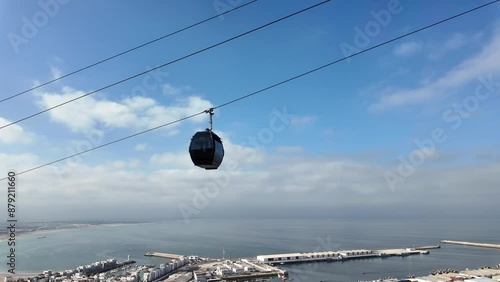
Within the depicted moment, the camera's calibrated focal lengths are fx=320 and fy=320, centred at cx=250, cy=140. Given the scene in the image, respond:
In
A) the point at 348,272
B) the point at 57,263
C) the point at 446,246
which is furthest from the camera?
the point at 446,246

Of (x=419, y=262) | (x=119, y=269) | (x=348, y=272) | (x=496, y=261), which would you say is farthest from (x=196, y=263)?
(x=496, y=261)

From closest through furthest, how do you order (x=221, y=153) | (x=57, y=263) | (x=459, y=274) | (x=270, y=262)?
1. (x=221, y=153)
2. (x=459, y=274)
3. (x=270, y=262)
4. (x=57, y=263)

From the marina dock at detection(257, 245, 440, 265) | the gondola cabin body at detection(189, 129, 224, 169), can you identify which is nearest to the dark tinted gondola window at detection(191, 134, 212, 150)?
the gondola cabin body at detection(189, 129, 224, 169)

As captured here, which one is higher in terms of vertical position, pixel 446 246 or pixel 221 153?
pixel 221 153

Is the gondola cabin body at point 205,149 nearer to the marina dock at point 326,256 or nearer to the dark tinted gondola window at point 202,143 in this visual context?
the dark tinted gondola window at point 202,143

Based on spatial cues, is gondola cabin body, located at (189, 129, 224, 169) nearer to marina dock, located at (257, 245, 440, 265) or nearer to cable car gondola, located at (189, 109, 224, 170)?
cable car gondola, located at (189, 109, 224, 170)

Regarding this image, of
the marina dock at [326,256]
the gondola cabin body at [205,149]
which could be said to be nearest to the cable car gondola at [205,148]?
the gondola cabin body at [205,149]

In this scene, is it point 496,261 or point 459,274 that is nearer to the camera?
point 459,274

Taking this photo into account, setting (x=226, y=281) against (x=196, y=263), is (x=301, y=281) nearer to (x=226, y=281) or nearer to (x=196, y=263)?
(x=226, y=281)
